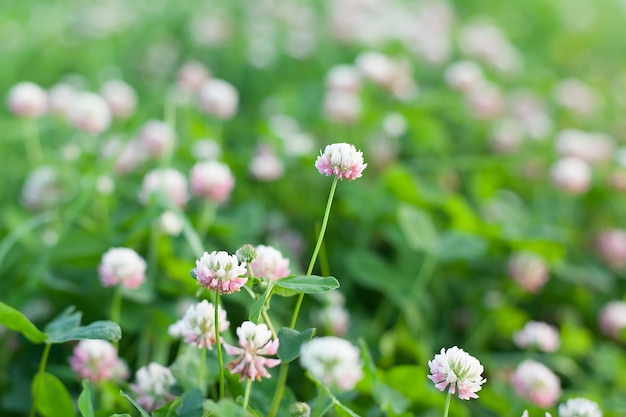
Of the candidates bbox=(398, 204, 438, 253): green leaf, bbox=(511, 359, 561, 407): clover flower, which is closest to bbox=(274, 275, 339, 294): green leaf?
bbox=(511, 359, 561, 407): clover flower

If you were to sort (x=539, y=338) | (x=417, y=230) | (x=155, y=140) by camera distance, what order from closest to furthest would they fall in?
(x=539, y=338) < (x=417, y=230) < (x=155, y=140)

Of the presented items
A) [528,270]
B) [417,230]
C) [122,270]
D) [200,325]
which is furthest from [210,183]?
[528,270]

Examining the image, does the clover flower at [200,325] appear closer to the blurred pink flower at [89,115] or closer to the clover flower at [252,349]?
the clover flower at [252,349]

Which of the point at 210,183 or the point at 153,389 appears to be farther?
the point at 210,183

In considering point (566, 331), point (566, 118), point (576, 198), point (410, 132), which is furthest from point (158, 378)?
point (566, 118)

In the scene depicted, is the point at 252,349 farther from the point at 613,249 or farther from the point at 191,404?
the point at 613,249

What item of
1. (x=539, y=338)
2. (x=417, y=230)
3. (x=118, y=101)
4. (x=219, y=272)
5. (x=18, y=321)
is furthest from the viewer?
(x=118, y=101)

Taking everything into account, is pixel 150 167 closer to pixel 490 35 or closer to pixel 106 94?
pixel 106 94
